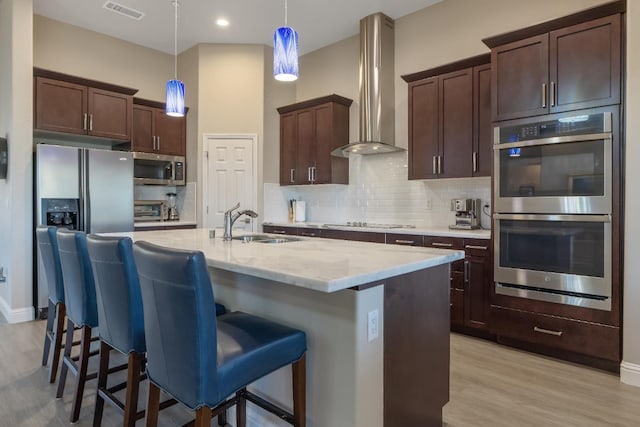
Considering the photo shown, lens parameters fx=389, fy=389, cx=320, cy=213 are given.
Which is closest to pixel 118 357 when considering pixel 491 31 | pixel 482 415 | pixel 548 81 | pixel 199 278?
pixel 199 278

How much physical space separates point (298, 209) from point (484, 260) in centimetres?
286

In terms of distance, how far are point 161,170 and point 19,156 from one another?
1818 millimetres

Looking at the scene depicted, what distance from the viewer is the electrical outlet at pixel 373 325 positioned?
5.06 feet

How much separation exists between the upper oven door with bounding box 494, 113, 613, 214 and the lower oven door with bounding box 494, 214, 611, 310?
98mm

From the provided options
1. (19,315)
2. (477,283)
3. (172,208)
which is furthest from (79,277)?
(172,208)

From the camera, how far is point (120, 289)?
67.7 inches

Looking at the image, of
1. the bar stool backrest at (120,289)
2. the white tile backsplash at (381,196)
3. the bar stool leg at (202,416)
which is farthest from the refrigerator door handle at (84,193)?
the bar stool leg at (202,416)

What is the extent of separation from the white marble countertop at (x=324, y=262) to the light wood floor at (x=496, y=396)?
972 mm

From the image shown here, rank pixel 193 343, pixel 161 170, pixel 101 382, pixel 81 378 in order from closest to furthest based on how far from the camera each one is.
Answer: pixel 193 343 < pixel 101 382 < pixel 81 378 < pixel 161 170

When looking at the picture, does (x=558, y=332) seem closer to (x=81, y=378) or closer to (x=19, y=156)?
(x=81, y=378)

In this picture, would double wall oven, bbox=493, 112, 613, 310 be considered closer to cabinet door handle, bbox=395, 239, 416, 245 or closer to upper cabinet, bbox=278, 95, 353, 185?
cabinet door handle, bbox=395, 239, 416, 245

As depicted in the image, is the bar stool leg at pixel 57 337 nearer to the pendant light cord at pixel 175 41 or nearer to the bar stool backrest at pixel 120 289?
the bar stool backrest at pixel 120 289

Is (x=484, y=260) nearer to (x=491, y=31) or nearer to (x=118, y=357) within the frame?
(x=491, y=31)

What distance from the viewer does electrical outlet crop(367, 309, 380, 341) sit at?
1.54 metres
